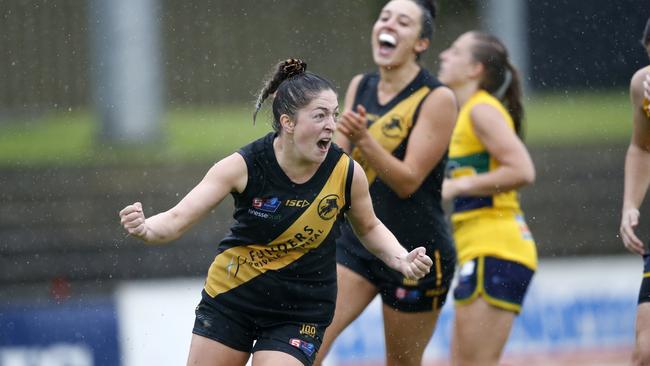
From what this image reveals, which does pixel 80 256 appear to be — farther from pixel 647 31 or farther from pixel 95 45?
pixel 647 31

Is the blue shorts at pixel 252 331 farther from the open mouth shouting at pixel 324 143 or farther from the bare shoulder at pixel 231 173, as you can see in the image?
the open mouth shouting at pixel 324 143

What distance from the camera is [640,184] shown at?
227 inches

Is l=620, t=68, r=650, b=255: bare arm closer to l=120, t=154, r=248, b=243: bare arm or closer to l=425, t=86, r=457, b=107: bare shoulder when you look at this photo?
l=425, t=86, r=457, b=107: bare shoulder

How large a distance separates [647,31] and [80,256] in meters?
8.34

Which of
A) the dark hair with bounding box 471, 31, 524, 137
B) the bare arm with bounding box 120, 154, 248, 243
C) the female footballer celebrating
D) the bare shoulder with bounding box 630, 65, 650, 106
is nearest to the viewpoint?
the bare arm with bounding box 120, 154, 248, 243

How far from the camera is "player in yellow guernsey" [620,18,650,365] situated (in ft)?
16.8

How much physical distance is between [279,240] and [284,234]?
0.12ft

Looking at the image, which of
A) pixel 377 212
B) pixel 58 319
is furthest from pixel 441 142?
pixel 58 319

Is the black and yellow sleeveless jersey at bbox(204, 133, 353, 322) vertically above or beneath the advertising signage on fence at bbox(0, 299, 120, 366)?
above

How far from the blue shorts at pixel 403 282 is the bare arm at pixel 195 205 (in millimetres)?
1397

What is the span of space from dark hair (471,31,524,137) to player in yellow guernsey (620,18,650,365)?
3.60 feet

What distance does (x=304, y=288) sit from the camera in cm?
486

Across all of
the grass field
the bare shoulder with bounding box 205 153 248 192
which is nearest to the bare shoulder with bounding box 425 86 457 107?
the bare shoulder with bounding box 205 153 248 192

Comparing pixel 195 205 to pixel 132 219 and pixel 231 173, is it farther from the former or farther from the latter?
pixel 132 219
